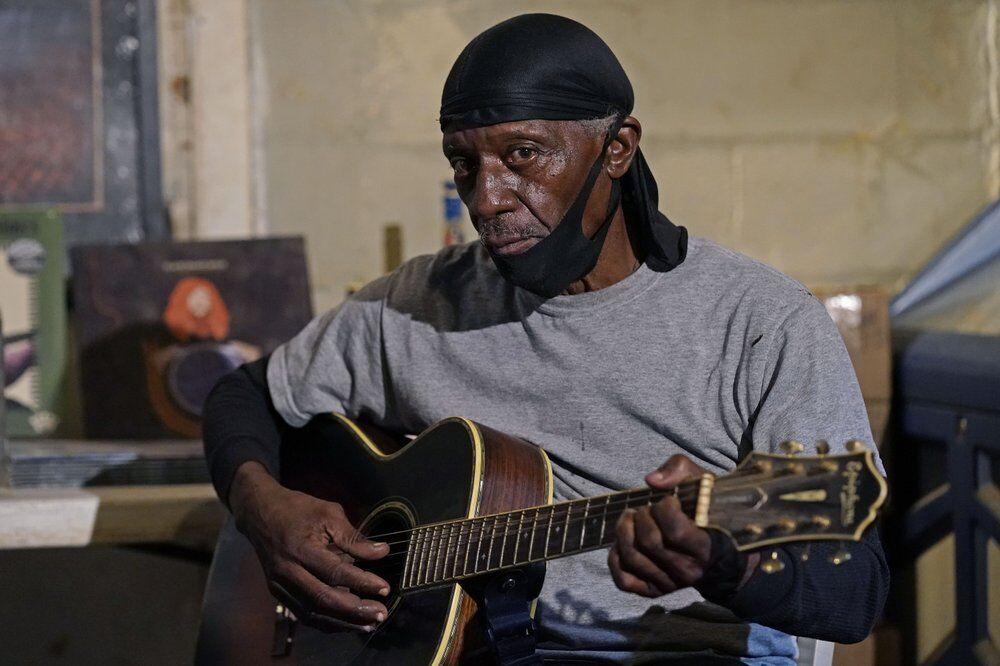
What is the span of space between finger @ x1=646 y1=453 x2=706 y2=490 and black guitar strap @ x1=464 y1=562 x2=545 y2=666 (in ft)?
1.05

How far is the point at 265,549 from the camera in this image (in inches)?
64.1

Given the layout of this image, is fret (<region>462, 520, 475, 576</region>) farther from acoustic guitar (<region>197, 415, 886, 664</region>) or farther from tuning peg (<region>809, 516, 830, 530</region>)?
tuning peg (<region>809, 516, 830, 530</region>)

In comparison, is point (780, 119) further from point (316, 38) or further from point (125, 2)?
point (125, 2)

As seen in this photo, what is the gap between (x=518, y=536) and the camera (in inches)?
50.9

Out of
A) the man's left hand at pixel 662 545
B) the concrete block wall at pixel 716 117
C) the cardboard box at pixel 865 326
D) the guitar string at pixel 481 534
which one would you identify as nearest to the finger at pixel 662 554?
the man's left hand at pixel 662 545

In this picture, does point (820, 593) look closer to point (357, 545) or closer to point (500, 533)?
point (500, 533)

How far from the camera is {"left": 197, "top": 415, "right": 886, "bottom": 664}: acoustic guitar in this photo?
105 centimetres

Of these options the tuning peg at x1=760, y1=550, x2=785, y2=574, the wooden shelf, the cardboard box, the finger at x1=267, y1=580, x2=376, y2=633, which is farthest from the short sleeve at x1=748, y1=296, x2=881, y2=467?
the wooden shelf

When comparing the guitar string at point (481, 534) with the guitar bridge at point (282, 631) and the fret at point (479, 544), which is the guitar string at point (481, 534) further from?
the guitar bridge at point (282, 631)

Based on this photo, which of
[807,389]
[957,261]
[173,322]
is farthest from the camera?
[957,261]

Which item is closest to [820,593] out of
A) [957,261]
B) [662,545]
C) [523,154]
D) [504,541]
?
[662,545]

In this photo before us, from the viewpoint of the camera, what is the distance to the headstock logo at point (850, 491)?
1.02m

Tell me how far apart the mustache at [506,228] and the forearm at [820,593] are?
1.86ft

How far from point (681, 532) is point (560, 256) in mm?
577
